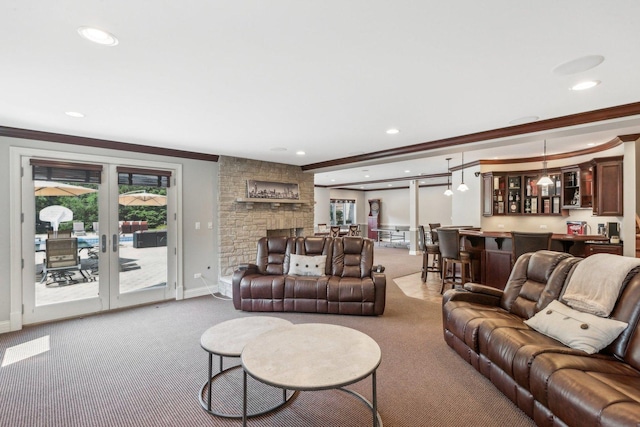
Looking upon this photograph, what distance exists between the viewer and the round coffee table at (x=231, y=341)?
2.20 metres

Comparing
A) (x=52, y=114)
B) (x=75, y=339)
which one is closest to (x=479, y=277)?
(x=75, y=339)

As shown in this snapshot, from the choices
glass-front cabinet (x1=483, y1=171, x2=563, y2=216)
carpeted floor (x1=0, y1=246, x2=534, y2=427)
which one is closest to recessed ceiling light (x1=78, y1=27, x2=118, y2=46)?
carpeted floor (x1=0, y1=246, x2=534, y2=427)

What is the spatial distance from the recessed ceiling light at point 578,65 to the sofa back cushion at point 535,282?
1588mm

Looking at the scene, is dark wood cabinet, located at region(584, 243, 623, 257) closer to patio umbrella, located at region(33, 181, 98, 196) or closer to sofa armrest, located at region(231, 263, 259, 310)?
sofa armrest, located at region(231, 263, 259, 310)

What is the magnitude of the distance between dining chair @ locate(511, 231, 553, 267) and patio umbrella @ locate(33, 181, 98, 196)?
20.3 feet

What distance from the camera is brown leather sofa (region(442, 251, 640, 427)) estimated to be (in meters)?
1.61

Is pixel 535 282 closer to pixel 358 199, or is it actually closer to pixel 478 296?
pixel 478 296

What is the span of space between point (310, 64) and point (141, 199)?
3.88 metres

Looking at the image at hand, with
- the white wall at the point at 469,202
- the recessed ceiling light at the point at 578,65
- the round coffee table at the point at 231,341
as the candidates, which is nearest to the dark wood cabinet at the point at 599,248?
the white wall at the point at 469,202

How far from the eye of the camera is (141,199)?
484 cm

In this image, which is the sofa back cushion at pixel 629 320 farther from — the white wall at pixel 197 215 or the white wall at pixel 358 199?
the white wall at pixel 358 199

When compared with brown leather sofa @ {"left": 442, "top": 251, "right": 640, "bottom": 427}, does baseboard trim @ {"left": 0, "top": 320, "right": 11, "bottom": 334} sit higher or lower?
lower

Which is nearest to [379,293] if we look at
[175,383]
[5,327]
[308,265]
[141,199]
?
[308,265]

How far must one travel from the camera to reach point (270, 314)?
431 cm
